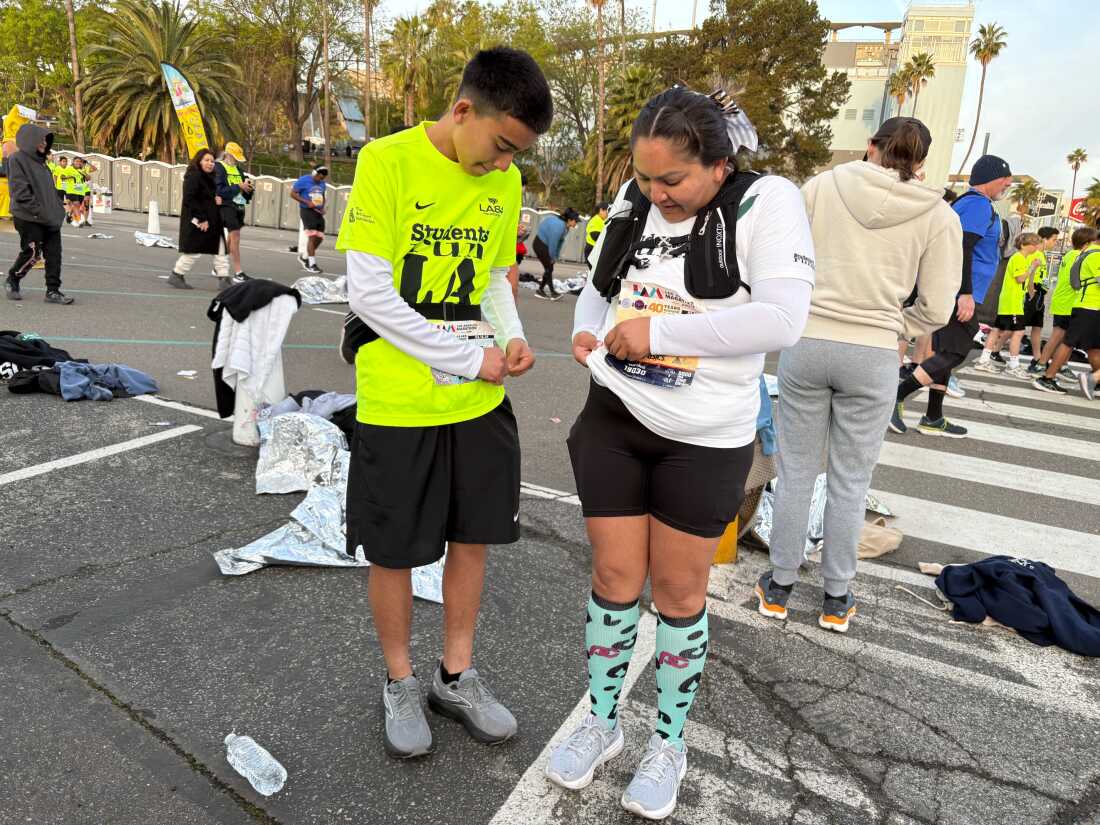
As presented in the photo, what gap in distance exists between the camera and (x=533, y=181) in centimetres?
5653

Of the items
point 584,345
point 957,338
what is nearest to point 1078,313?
point 957,338

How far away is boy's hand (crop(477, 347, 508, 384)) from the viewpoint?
2.28 metres

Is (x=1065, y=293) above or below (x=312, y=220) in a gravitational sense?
below

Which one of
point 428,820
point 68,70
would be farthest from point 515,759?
point 68,70

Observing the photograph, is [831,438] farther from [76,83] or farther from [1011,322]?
[76,83]

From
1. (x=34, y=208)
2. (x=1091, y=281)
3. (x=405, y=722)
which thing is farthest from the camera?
(x=34, y=208)

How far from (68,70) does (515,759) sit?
5676 cm

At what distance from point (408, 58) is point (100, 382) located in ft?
170

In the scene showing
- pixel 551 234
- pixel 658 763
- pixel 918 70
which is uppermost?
pixel 918 70

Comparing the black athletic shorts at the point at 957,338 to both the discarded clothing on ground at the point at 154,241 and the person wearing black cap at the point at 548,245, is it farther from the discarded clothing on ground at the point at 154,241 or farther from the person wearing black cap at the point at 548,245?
the discarded clothing on ground at the point at 154,241

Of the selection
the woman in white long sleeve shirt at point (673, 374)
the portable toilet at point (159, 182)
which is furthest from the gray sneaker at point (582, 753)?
the portable toilet at point (159, 182)

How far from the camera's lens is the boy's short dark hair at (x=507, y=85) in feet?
6.78

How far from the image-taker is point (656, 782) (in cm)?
227

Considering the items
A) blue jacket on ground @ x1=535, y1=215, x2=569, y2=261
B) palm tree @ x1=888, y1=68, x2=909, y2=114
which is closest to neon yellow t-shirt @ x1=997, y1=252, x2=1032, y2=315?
blue jacket on ground @ x1=535, y1=215, x2=569, y2=261
